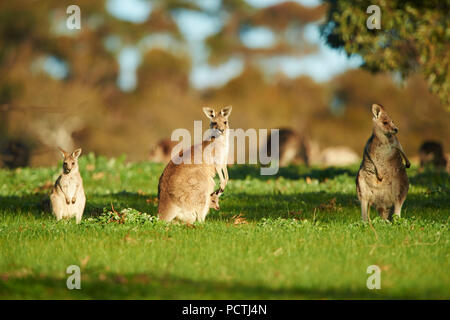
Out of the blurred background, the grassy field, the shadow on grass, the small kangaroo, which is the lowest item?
the shadow on grass

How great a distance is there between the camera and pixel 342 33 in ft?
54.5

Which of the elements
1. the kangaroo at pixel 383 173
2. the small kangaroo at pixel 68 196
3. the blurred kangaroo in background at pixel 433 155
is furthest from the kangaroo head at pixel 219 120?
the blurred kangaroo in background at pixel 433 155

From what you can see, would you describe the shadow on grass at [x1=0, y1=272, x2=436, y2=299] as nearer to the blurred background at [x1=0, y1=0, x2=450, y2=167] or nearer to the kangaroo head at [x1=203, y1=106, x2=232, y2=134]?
the kangaroo head at [x1=203, y1=106, x2=232, y2=134]

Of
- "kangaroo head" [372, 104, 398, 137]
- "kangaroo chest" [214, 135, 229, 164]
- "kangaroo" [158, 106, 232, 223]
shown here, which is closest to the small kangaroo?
"kangaroo" [158, 106, 232, 223]

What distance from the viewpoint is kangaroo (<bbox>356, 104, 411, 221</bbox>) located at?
29.5ft

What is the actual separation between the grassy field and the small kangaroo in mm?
292

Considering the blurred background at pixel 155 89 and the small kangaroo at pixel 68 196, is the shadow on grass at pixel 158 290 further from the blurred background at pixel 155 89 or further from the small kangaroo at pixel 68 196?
the blurred background at pixel 155 89

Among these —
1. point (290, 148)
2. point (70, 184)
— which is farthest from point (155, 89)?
point (70, 184)

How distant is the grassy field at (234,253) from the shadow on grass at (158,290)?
10 mm

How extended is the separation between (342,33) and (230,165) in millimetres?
4958

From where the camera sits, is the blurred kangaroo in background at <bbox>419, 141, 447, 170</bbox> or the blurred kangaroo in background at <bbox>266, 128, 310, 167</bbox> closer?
the blurred kangaroo in background at <bbox>419, 141, 447, 170</bbox>

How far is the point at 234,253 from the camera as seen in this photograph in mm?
7094

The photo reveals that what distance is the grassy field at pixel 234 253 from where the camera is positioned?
5992 mm

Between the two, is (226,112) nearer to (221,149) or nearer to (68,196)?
(221,149)
